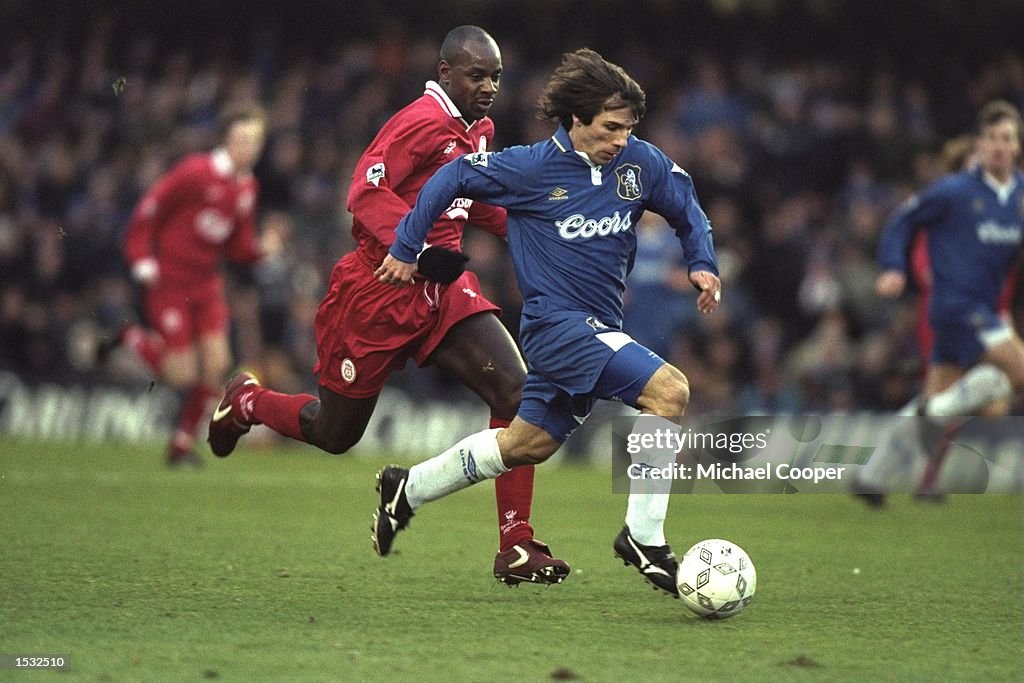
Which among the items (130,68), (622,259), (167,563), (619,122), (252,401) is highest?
(130,68)

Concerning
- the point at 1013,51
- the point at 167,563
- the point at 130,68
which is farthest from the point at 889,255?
the point at 130,68

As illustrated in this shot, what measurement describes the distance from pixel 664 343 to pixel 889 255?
14.4 feet

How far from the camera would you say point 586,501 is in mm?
10797

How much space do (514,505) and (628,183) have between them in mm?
1449

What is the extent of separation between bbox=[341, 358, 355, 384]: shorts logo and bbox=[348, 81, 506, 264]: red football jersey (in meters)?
0.48

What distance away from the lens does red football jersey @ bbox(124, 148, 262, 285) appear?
1211cm

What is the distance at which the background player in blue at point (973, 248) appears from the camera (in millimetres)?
10266

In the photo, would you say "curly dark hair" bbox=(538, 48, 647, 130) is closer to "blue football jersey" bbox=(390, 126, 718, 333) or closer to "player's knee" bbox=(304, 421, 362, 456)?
"blue football jersey" bbox=(390, 126, 718, 333)

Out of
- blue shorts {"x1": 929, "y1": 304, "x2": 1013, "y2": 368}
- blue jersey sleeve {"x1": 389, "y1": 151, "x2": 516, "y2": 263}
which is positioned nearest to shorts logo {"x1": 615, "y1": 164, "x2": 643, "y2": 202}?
blue jersey sleeve {"x1": 389, "y1": 151, "x2": 516, "y2": 263}

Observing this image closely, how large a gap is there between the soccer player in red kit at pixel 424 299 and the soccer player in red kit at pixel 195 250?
5.12m

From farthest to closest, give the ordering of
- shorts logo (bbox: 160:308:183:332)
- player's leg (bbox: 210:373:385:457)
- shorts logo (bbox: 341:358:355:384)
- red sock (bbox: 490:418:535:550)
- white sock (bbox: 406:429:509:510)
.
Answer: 1. shorts logo (bbox: 160:308:183:332)
2. player's leg (bbox: 210:373:385:457)
3. shorts logo (bbox: 341:358:355:384)
4. red sock (bbox: 490:418:535:550)
5. white sock (bbox: 406:429:509:510)

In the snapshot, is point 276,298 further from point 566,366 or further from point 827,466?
point 566,366

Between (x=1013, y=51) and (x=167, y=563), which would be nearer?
(x=167, y=563)

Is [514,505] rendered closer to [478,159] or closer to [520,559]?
[520,559]
